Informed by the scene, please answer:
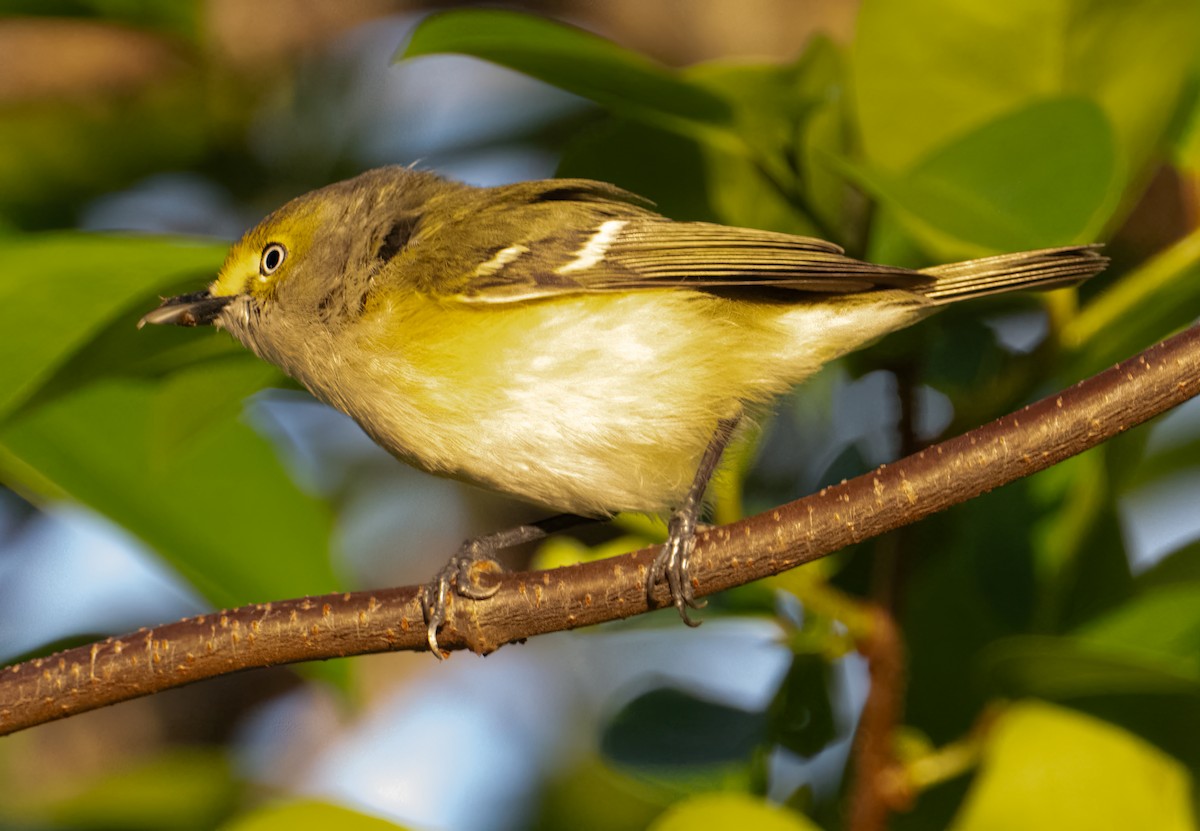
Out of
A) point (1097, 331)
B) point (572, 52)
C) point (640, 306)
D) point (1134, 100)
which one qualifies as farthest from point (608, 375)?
point (1134, 100)

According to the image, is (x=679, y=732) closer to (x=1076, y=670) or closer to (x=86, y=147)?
(x=1076, y=670)

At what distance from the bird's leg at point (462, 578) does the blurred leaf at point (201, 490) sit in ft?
1.08

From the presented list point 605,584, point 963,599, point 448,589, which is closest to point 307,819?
point 448,589

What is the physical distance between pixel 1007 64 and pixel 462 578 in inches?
50.1

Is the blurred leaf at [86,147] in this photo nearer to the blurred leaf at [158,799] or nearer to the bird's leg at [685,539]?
the blurred leaf at [158,799]

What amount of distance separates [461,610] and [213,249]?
81 centimetres

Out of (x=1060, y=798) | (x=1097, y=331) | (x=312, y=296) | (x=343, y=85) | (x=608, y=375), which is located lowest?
(x=1060, y=798)

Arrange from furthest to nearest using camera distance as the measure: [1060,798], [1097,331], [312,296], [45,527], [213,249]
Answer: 1. [45,527]
2. [312,296]
3. [213,249]
4. [1097,331]
5. [1060,798]

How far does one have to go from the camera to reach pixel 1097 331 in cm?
223

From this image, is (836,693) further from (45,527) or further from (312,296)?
(45,527)

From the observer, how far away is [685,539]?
7.08ft

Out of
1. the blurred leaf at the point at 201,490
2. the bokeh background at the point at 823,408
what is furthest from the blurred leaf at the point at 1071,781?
the blurred leaf at the point at 201,490

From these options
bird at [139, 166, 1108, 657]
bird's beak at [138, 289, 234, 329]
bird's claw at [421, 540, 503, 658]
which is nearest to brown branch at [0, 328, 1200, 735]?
bird's claw at [421, 540, 503, 658]

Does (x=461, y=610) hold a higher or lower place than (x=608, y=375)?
lower
